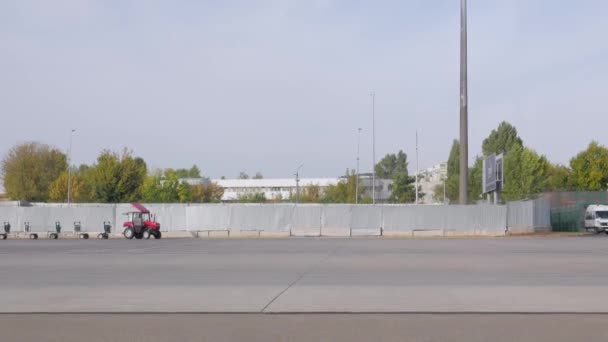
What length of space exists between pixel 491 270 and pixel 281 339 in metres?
12.4

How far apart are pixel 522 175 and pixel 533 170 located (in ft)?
5.18

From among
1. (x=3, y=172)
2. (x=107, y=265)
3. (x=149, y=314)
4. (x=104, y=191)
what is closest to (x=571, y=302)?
(x=149, y=314)

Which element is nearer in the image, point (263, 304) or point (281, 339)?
point (281, 339)

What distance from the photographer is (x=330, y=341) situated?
10234 millimetres

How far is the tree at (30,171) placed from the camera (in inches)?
4530

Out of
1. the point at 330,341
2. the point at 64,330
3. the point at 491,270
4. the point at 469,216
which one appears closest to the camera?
the point at 330,341

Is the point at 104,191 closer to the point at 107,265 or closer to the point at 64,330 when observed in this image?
the point at 107,265

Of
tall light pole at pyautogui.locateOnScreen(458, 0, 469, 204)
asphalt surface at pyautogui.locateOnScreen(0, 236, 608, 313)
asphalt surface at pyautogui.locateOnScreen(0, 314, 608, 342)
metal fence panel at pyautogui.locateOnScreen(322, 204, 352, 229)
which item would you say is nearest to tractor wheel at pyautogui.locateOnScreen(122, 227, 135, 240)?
metal fence panel at pyautogui.locateOnScreen(322, 204, 352, 229)

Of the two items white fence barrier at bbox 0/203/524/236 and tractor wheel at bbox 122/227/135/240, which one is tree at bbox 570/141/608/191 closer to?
white fence barrier at bbox 0/203/524/236

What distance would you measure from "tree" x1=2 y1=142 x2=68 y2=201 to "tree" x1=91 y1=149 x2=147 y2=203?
22.8 metres

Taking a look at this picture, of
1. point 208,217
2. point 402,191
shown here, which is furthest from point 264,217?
point 402,191

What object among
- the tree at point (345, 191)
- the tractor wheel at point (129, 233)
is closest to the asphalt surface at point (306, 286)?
the tractor wheel at point (129, 233)

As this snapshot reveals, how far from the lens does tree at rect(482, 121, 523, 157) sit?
116m

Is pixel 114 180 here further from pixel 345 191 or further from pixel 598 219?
pixel 598 219
